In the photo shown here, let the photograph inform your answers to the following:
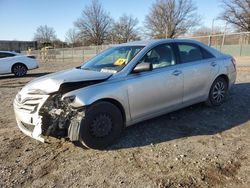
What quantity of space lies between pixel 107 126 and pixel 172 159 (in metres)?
1.06

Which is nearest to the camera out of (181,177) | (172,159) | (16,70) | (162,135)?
(181,177)

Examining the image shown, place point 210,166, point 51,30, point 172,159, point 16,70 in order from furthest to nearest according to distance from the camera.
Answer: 1. point 51,30
2. point 16,70
3. point 172,159
4. point 210,166

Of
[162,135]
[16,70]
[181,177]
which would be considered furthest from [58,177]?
[16,70]

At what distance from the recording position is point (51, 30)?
89438 mm

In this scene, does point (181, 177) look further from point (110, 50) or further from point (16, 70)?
point (16, 70)

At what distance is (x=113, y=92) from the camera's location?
4.05m

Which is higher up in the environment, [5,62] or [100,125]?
[5,62]

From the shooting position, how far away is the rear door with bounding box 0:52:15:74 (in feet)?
46.7

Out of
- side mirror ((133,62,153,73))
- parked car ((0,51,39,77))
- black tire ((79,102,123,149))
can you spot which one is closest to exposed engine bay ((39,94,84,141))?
black tire ((79,102,123,149))

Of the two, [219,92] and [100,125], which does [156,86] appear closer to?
[100,125]

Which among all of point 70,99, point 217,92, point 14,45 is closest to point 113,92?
point 70,99

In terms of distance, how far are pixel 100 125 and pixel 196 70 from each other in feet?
7.59

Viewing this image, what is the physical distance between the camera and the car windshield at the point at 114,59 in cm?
454

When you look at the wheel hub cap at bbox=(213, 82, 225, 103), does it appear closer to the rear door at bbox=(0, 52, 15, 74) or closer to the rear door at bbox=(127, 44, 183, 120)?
the rear door at bbox=(127, 44, 183, 120)
